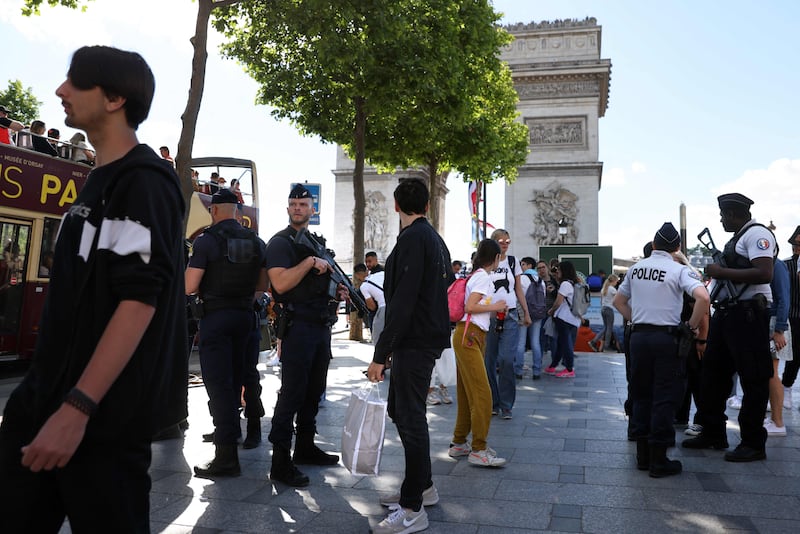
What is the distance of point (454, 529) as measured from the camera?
3850 mm

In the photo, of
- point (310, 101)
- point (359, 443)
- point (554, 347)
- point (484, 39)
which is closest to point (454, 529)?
point (359, 443)

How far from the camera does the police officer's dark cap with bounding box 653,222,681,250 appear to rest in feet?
17.4

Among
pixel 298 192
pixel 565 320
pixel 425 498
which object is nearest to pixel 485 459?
pixel 425 498

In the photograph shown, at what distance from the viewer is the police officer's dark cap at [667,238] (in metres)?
5.30

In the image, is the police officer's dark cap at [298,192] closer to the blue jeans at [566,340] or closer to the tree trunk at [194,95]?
the tree trunk at [194,95]

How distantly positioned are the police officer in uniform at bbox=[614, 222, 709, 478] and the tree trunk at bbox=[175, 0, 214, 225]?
24.1 feet

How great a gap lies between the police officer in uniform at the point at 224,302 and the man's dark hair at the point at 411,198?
143 cm

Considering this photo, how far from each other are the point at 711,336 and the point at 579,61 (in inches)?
1413

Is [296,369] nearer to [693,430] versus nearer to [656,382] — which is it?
[656,382]

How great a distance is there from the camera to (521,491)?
4625mm

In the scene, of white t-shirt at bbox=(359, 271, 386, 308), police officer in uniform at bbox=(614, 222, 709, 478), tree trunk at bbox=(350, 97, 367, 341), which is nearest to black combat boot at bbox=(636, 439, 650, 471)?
police officer in uniform at bbox=(614, 222, 709, 478)

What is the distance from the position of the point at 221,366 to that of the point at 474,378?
194 centimetres

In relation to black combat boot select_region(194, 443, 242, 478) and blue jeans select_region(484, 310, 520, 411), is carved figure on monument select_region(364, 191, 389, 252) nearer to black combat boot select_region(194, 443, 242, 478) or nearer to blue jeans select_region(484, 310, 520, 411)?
blue jeans select_region(484, 310, 520, 411)

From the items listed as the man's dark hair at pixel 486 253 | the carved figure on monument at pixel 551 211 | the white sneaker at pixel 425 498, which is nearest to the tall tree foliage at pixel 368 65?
the man's dark hair at pixel 486 253
